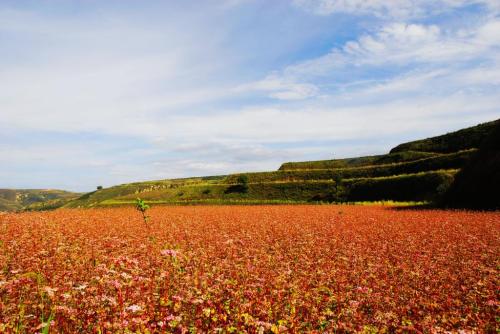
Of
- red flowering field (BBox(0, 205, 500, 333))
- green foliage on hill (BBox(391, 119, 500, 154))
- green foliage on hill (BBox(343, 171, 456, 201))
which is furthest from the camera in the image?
green foliage on hill (BBox(391, 119, 500, 154))

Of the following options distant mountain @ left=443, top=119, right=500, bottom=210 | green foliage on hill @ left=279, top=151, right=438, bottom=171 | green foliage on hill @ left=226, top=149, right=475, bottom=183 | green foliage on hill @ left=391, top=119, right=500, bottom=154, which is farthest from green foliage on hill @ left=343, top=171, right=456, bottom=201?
green foliage on hill @ left=279, top=151, right=438, bottom=171

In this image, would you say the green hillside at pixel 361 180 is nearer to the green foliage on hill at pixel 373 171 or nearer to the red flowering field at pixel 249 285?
the green foliage on hill at pixel 373 171

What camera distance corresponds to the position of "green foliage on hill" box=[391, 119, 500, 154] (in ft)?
214

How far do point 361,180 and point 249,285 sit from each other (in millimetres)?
62514

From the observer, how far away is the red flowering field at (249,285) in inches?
193

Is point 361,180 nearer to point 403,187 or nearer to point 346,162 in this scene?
point 403,187

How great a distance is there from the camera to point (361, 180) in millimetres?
65000

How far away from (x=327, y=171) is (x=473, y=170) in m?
42.6

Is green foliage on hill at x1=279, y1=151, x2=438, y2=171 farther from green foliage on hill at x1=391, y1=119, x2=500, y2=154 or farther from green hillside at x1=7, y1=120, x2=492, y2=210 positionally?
green foliage on hill at x1=391, y1=119, x2=500, y2=154

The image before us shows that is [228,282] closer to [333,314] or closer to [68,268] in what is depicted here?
[333,314]

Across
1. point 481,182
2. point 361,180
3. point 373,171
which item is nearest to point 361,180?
point 361,180

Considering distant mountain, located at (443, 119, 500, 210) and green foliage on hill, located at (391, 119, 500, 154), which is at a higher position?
green foliage on hill, located at (391, 119, 500, 154)

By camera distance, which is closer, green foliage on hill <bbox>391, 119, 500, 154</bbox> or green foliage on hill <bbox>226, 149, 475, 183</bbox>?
green foliage on hill <bbox>226, 149, 475, 183</bbox>

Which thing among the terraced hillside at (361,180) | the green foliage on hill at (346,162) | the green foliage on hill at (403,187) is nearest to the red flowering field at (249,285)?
the green foliage on hill at (403,187)
